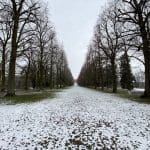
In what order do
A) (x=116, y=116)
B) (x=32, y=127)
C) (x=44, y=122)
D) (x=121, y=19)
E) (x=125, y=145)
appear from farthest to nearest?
(x=121, y=19) → (x=116, y=116) → (x=44, y=122) → (x=32, y=127) → (x=125, y=145)

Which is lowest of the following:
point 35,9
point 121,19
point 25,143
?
point 25,143

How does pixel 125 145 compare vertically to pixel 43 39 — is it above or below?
below

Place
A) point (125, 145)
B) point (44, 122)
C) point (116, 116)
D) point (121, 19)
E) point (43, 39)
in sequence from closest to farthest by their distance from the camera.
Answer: point (125, 145) < point (44, 122) < point (116, 116) < point (121, 19) < point (43, 39)

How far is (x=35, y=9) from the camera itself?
20891 millimetres

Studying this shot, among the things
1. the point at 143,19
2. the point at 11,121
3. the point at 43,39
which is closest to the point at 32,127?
the point at 11,121

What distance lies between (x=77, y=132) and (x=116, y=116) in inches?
135

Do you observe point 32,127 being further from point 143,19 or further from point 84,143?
point 143,19

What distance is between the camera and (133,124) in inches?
336

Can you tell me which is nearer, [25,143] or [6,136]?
[25,143]

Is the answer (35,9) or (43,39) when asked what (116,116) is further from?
(43,39)

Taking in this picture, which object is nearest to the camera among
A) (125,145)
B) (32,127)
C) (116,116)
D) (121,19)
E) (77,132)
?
(125,145)

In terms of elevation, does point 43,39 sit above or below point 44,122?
above

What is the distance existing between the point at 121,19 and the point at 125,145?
15.9m

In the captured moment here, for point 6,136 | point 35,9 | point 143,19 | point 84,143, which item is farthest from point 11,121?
point 143,19
